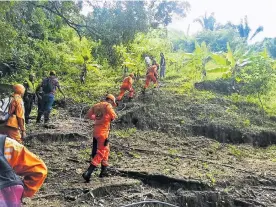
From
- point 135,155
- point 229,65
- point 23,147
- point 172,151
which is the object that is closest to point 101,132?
point 135,155

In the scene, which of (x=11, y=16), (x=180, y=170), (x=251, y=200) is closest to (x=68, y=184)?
(x=180, y=170)

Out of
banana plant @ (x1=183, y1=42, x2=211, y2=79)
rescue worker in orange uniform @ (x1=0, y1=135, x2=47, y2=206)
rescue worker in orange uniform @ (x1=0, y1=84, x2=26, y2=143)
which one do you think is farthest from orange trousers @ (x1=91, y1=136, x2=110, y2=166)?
banana plant @ (x1=183, y1=42, x2=211, y2=79)

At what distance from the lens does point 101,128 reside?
645 cm

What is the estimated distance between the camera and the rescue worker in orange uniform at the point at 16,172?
6.52 ft

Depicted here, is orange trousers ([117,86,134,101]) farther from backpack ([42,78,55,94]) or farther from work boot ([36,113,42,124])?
backpack ([42,78,55,94])

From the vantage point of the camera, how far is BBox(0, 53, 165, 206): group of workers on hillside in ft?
6.61

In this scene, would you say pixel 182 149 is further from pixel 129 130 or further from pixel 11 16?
pixel 11 16

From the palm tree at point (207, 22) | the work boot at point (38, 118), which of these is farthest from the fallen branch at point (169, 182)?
the palm tree at point (207, 22)

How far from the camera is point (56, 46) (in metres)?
20.1

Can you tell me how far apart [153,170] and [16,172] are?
212 inches

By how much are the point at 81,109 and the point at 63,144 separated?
14.3 ft

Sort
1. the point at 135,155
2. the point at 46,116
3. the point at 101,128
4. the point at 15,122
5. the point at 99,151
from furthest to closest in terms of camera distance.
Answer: the point at 46,116, the point at 135,155, the point at 101,128, the point at 99,151, the point at 15,122

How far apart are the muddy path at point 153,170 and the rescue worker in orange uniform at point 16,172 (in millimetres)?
3468

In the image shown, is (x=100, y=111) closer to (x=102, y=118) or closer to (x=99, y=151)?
(x=102, y=118)
